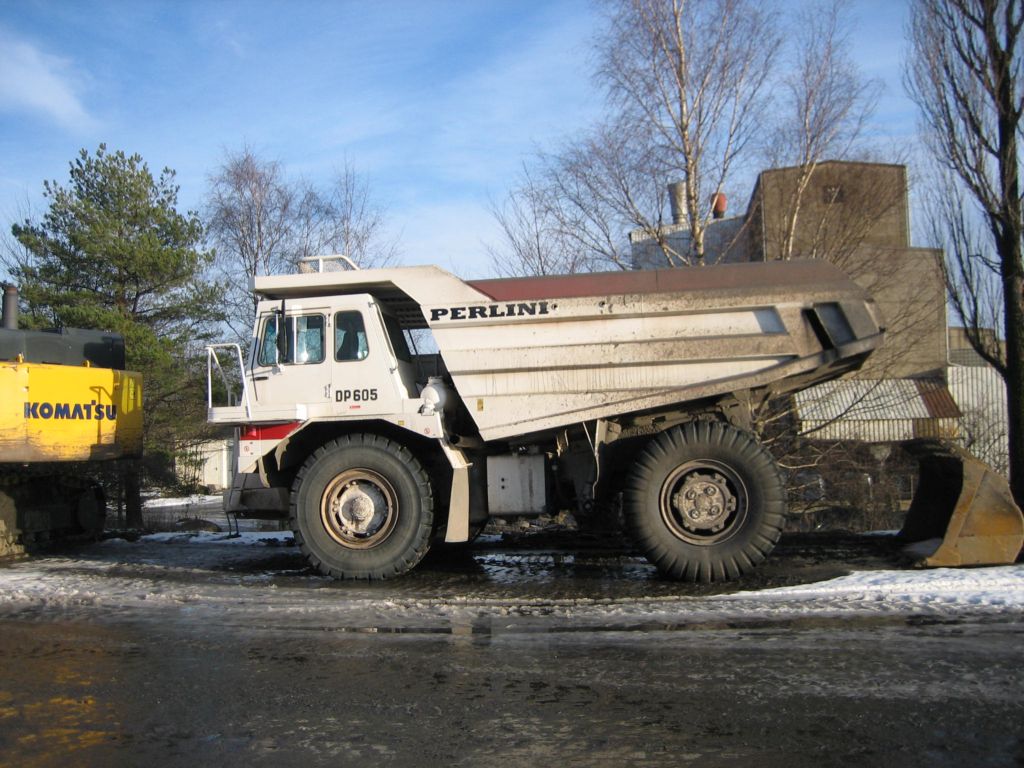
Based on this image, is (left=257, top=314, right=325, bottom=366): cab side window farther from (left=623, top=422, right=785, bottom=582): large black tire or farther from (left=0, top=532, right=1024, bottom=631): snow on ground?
(left=623, top=422, right=785, bottom=582): large black tire

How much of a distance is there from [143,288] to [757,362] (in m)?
16.1

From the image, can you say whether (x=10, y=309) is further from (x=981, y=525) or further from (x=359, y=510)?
(x=981, y=525)

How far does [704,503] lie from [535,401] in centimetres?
192

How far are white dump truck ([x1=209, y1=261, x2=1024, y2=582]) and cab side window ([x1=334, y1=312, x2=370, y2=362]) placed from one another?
15 mm

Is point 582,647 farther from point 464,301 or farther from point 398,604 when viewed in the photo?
point 464,301

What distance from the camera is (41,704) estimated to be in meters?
5.16

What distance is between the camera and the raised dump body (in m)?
8.28

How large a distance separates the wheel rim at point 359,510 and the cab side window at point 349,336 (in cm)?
121

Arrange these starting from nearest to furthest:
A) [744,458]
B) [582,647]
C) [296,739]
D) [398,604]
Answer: [296,739], [582,647], [398,604], [744,458]

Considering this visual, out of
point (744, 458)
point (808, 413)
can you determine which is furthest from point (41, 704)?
point (808, 413)

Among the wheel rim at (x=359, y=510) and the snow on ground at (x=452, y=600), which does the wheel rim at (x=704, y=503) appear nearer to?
the snow on ground at (x=452, y=600)

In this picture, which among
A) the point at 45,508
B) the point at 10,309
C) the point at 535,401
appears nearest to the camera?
the point at 535,401

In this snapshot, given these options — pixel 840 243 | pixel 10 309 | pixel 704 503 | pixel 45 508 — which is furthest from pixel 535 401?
pixel 840 243

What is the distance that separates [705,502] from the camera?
832cm
